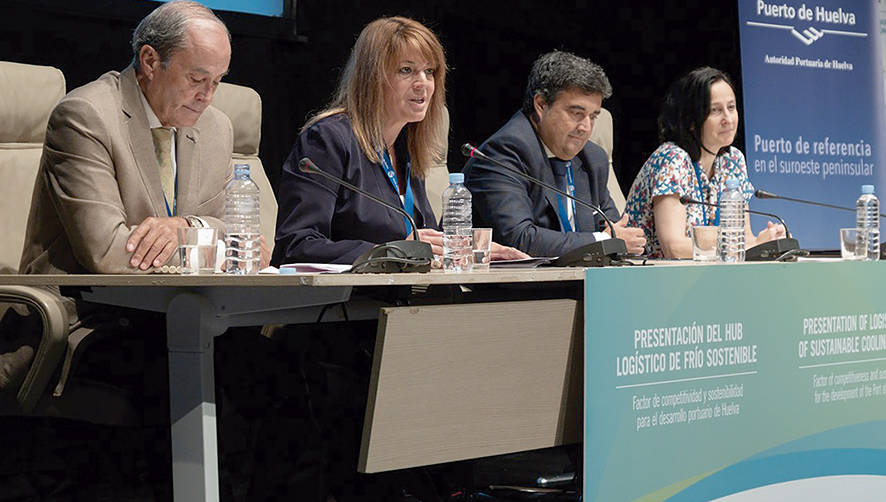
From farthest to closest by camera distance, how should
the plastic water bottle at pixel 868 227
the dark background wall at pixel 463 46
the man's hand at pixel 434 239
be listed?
the dark background wall at pixel 463 46, the plastic water bottle at pixel 868 227, the man's hand at pixel 434 239

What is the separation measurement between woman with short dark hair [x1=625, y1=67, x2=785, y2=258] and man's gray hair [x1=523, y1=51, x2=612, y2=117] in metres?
0.40

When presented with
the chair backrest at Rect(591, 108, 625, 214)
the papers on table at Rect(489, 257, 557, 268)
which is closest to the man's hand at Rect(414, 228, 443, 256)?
the papers on table at Rect(489, 257, 557, 268)

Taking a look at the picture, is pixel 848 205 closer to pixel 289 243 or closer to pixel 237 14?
pixel 237 14

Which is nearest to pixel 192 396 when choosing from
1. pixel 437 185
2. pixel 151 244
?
pixel 151 244

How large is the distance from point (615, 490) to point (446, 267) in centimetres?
51

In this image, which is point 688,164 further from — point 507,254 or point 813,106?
point 813,106

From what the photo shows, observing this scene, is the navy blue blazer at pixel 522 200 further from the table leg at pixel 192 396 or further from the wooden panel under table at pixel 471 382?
the table leg at pixel 192 396

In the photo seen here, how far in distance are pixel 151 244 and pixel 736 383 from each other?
1136 mm

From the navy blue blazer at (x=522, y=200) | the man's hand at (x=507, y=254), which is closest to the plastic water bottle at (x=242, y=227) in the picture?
the man's hand at (x=507, y=254)

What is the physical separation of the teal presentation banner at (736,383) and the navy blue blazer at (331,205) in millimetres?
694

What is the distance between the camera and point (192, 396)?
5.30ft

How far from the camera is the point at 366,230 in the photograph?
243 cm

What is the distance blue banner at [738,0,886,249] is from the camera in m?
4.89

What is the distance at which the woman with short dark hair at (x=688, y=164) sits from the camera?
10.5 feet
